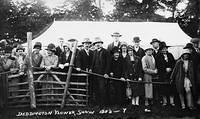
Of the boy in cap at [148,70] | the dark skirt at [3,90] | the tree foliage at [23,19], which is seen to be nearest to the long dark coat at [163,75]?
the boy in cap at [148,70]

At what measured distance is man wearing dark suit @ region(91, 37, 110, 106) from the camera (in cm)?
912

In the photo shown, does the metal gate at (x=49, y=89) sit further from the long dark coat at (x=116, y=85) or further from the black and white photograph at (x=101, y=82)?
the long dark coat at (x=116, y=85)

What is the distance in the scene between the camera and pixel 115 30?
1659 centimetres

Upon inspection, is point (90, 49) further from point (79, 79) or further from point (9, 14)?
point (9, 14)

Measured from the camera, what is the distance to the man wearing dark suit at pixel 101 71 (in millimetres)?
9120

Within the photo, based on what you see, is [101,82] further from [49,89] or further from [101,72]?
[49,89]

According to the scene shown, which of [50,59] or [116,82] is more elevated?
[50,59]

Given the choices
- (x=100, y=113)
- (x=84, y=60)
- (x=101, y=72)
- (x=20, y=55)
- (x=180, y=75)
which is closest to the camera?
(x=100, y=113)

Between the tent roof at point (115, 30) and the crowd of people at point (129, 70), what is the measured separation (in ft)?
18.8

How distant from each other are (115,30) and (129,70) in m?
7.55

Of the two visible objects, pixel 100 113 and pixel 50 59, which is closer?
pixel 100 113

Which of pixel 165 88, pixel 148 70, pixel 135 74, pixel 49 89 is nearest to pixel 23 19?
pixel 49 89

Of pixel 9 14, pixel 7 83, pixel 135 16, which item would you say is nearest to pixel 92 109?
pixel 7 83

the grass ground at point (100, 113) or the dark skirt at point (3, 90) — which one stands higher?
the dark skirt at point (3, 90)
